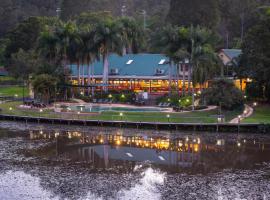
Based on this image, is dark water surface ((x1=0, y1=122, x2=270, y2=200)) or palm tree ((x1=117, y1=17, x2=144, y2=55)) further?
palm tree ((x1=117, y1=17, x2=144, y2=55))

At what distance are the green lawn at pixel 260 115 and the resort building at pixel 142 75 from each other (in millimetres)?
16171

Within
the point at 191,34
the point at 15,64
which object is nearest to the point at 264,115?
the point at 191,34

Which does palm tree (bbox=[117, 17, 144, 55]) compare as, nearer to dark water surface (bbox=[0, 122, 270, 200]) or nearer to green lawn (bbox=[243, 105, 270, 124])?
green lawn (bbox=[243, 105, 270, 124])

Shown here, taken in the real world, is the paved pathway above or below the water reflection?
above

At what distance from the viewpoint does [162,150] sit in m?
57.2

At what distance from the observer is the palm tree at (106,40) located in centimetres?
9312

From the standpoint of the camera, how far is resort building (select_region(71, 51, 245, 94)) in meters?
94.2

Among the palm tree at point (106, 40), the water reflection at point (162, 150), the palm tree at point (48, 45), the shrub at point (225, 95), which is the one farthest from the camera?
the palm tree at point (48, 45)

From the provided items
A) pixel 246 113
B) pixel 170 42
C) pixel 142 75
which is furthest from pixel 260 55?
pixel 142 75

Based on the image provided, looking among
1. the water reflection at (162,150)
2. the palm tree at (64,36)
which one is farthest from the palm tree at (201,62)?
the palm tree at (64,36)

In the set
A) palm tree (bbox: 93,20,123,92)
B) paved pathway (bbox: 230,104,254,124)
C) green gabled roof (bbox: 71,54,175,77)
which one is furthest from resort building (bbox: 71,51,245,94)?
paved pathway (bbox: 230,104,254,124)

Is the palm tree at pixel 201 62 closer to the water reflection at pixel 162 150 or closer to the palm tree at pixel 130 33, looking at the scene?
the palm tree at pixel 130 33

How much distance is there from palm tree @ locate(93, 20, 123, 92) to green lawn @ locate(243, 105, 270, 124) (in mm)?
26753

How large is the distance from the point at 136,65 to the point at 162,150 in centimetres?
4221
